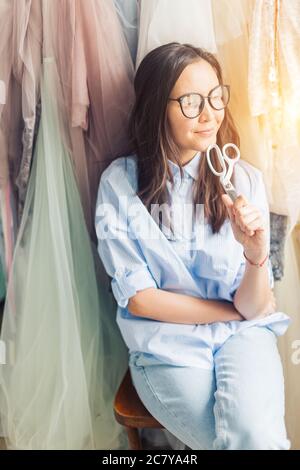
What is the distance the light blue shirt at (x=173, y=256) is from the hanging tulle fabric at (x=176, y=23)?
0.23m

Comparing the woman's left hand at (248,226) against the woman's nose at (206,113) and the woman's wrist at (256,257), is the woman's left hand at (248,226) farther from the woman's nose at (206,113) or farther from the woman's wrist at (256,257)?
the woman's nose at (206,113)

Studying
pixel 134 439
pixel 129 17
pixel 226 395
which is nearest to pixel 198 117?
pixel 129 17

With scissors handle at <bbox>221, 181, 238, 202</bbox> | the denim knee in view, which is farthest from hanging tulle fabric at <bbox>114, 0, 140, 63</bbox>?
the denim knee

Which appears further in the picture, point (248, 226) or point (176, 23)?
point (176, 23)

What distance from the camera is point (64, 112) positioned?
3.10ft

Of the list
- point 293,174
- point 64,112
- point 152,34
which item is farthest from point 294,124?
point 64,112

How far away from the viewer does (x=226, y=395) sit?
2.62 ft

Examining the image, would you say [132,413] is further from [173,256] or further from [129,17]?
[129,17]

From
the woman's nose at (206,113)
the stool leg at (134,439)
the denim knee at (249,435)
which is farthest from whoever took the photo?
the stool leg at (134,439)

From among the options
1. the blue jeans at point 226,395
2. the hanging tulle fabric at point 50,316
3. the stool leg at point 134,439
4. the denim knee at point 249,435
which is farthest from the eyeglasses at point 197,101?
the stool leg at point 134,439

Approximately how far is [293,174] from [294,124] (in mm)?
94

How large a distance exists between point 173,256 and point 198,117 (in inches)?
10.2

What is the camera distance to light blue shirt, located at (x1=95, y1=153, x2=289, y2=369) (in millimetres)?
891

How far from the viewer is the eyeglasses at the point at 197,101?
85 cm
